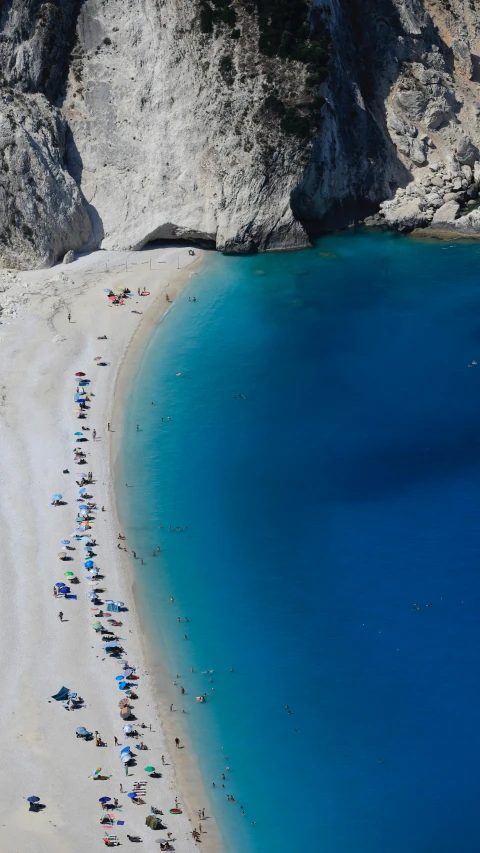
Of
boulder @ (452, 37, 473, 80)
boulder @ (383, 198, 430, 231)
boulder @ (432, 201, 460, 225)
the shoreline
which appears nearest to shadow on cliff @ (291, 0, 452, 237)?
boulder @ (452, 37, 473, 80)

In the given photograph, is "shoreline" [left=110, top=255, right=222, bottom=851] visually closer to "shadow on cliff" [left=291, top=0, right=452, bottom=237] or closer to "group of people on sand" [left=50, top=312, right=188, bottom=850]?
"group of people on sand" [left=50, top=312, right=188, bottom=850]

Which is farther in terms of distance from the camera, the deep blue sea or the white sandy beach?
the deep blue sea

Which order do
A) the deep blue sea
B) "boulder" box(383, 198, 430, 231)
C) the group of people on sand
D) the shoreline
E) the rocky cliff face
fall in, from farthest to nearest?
"boulder" box(383, 198, 430, 231)
the rocky cliff face
the deep blue sea
the shoreline
the group of people on sand

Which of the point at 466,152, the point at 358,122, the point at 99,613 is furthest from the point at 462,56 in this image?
the point at 99,613

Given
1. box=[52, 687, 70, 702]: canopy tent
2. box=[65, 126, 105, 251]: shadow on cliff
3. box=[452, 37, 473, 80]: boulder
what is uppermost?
box=[452, 37, 473, 80]: boulder

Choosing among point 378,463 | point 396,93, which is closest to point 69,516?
point 378,463
